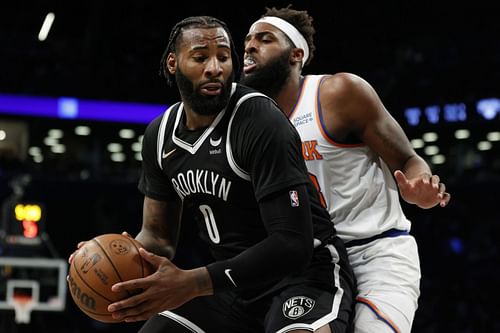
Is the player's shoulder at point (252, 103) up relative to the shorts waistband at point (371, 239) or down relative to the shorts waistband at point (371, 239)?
up

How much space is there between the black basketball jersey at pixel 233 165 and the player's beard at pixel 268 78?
665mm

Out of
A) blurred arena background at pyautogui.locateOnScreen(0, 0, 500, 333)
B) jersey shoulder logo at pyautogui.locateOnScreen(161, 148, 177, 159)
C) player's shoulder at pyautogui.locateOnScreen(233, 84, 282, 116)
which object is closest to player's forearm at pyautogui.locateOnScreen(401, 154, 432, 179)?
player's shoulder at pyautogui.locateOnScreen(233, 84, 282, 116)

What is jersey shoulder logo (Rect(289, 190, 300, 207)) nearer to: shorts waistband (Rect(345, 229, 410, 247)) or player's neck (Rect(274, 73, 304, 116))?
shorts waistband (Rect(345, 229, 410, 247))

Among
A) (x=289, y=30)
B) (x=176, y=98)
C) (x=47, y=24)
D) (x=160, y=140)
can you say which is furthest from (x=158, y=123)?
(x=47, y=24)

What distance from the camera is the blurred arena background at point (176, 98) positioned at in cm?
1495

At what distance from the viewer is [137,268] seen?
106 inches

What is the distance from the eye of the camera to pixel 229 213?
3014 mm

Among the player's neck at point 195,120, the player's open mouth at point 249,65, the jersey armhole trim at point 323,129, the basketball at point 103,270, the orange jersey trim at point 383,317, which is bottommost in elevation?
the orange jersey trim at point 383,317

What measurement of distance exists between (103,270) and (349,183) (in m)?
1.34

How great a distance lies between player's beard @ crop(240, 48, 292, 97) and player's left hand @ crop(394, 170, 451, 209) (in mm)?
910

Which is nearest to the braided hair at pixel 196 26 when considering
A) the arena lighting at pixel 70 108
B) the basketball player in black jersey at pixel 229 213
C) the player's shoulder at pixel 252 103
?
the basketball player in black jersey at pixel 229 213

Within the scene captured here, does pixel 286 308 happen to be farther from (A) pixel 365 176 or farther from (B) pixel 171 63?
(B) pixel 171 63

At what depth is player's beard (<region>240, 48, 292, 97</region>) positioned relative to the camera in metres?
3.80

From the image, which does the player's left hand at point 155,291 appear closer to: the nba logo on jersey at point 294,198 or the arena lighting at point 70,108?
the nba logo on jersey at point 294,198
